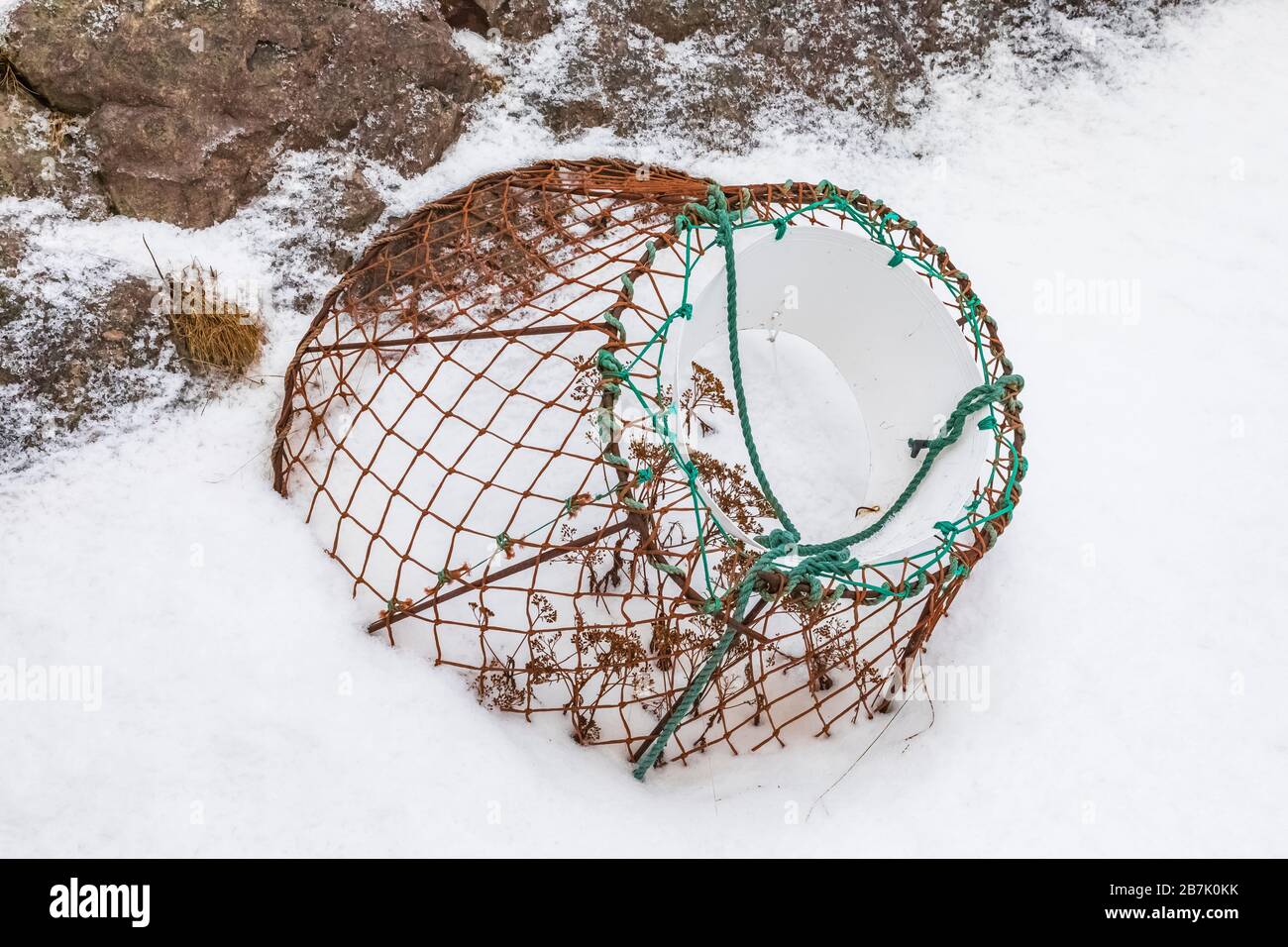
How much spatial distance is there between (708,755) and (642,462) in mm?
768

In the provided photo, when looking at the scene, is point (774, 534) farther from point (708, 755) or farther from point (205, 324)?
point (205, 324)

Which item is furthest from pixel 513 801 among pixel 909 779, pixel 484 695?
pixel 909 779

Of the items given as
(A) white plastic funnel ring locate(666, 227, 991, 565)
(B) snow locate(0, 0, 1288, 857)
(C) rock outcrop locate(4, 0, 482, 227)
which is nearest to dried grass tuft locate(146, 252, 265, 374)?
(B) snow locate(0, 0, 1288, 857)

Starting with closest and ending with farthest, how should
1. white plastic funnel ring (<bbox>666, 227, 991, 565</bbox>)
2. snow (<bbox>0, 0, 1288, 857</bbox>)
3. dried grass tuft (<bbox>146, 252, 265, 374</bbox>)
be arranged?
snow (<bbox>0, 0, 1288, 857</bbox>) → white plastic funnel ring (<bbox>666, 227, 991, 565</bbox>) → dried grass tuft (<bbox>146, 252, 265, 374</bbox>)

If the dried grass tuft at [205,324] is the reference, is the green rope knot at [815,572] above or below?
below

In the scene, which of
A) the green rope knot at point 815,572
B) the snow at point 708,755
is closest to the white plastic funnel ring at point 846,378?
the green rope knot at point 815,572

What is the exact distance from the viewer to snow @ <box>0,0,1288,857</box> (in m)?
2.05

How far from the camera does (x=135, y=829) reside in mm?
1954

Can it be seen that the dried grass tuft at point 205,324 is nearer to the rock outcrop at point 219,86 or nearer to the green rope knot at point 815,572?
the rock outcrop at point 219,86

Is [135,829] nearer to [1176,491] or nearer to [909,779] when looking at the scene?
[909,779]

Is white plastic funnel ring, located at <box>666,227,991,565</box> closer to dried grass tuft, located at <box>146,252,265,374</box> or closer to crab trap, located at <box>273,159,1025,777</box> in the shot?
crab trap, located at <box>273,159,1025,777</box>

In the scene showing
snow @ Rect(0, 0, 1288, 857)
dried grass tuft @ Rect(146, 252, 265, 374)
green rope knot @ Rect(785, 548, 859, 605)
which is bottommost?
snow @ Rect(0, 0, 1288, 857)

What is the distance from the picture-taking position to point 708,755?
2381 mm

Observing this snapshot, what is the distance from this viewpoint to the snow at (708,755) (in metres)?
2.05
